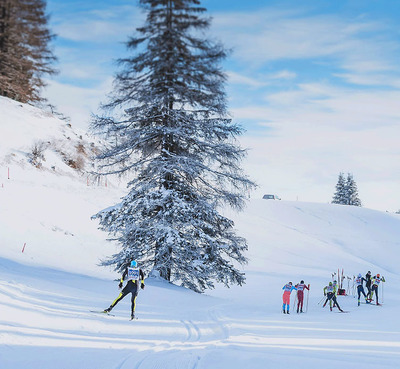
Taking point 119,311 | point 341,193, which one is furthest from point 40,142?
point 341,193

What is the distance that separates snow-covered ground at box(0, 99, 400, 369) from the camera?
718 cm

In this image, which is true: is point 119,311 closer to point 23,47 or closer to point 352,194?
point 23,47

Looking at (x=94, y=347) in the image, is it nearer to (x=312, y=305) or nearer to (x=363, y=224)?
(x=312, y=305)

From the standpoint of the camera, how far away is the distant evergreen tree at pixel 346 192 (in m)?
82.4

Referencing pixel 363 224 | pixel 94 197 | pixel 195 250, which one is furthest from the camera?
pixel 363 224

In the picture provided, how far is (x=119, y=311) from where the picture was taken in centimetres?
1148

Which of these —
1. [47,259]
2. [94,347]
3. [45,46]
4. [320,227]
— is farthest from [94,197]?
[320,227]

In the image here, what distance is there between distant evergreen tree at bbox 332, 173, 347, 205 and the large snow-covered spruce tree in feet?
236

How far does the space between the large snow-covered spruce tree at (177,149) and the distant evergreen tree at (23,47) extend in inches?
1034

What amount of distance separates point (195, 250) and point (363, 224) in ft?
148

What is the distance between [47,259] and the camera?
1894 centimetres

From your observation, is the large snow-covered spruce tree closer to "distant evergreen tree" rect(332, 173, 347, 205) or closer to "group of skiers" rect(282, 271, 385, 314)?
"group of skiers" rect(282, 271, 385, 314)

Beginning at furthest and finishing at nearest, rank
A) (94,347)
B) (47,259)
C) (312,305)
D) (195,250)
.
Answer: (312,305) < (47,259) < (195,250) < (94,347)

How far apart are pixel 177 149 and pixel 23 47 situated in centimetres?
2977
